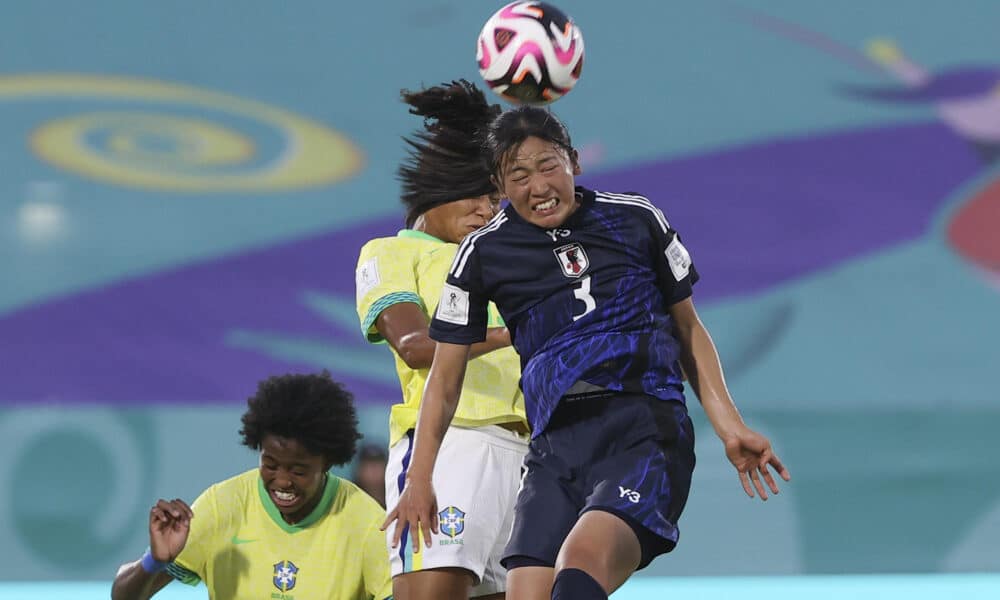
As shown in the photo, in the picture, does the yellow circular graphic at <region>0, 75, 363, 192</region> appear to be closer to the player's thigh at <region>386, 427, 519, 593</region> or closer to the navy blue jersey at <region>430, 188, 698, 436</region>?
the player's thigh at <region>386, 427, 519, 593</region>

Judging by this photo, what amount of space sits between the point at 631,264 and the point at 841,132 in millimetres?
7085

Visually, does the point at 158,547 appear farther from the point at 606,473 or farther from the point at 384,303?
the point at 606,473

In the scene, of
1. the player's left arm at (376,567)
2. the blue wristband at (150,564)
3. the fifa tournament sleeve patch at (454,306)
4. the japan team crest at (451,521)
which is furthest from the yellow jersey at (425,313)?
the blue wristband at (150,564)

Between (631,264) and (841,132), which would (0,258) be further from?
(631,264)

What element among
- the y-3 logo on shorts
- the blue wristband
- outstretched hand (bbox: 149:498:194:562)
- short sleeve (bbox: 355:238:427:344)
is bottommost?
the y-3 logo on shorts

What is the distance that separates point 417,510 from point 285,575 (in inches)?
45.4

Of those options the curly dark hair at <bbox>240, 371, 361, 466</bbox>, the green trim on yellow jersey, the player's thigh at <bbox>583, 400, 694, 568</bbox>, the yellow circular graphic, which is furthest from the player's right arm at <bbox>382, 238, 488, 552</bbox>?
the yellow circular graphic

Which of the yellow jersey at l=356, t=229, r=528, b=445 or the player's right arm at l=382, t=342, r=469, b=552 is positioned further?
the yellow jersey at l=356, t=229, r=528, b=445

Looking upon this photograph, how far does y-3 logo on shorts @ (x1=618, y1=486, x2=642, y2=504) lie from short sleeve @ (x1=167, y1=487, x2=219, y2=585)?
1.65 meters

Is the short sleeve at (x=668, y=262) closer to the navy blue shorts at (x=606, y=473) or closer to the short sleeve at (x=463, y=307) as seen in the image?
the navy blue shorts at (x=606, y=473)

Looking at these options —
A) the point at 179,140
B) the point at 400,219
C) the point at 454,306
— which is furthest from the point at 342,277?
the point at 454,306

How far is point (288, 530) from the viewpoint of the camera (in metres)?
4.73

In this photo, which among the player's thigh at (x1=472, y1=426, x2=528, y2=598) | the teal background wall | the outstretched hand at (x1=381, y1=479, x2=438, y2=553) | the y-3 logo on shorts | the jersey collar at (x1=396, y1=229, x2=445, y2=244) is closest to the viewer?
the y-3 logo on shorts

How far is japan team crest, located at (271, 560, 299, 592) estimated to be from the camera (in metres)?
4.70
